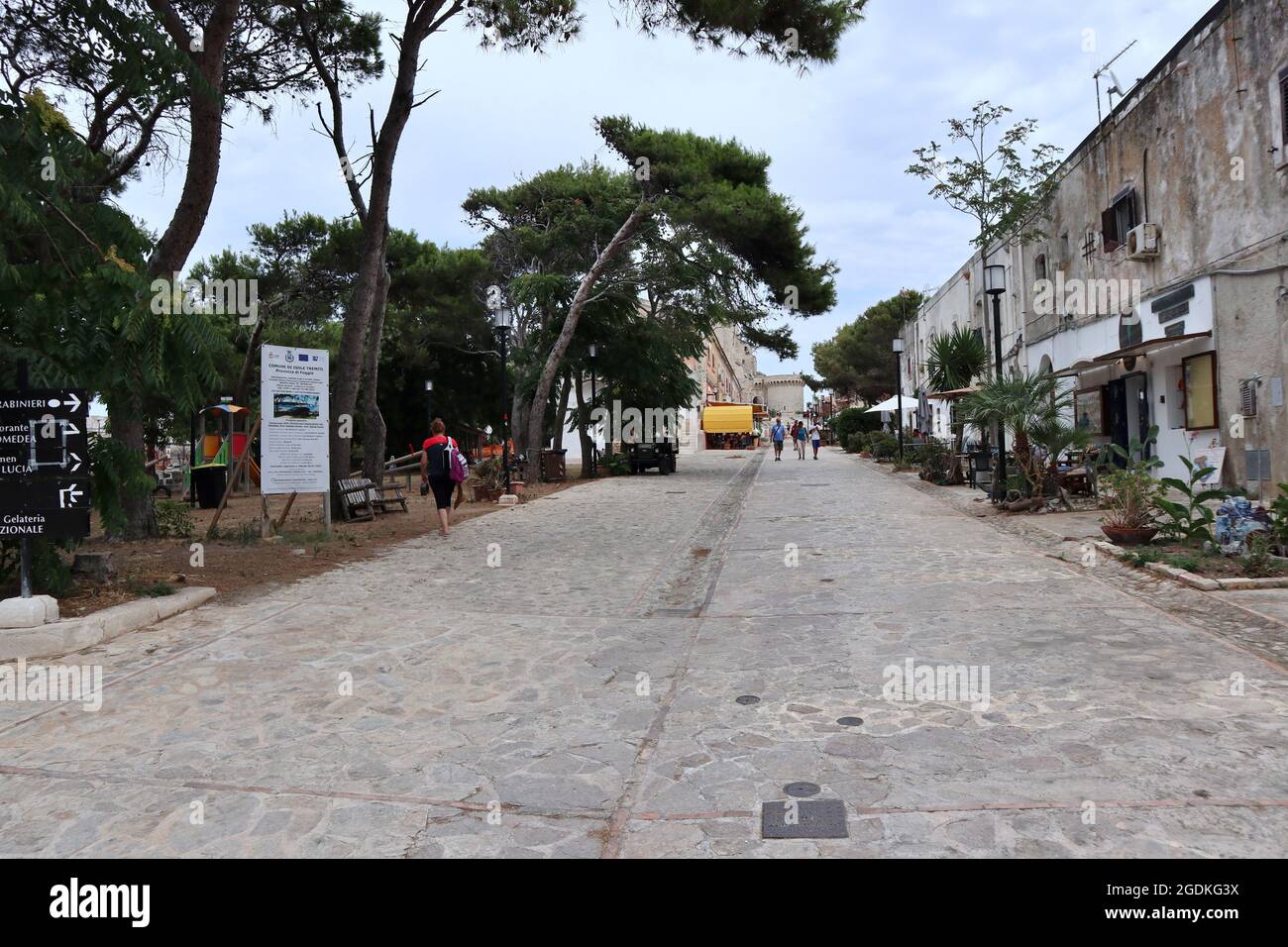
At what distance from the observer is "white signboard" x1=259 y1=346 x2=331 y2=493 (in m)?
11.2

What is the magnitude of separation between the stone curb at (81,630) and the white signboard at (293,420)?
147 inches

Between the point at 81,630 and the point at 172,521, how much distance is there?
6.82 meters

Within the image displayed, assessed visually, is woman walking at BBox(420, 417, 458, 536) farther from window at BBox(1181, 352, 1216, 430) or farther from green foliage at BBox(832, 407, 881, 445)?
green foliage at BBox(832, 407, 881, 445)

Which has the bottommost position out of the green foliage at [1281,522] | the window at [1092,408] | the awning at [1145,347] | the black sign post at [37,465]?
the green foliage at [1281,522]

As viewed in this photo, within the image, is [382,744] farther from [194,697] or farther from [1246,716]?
[1246,716]

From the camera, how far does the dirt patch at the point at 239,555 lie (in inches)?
317

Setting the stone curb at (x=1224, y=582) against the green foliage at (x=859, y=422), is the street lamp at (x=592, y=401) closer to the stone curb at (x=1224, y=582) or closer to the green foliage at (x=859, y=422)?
the stone curb at (x=1224, y=582)

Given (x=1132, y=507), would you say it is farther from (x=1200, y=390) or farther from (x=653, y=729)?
(x=653, y=729)

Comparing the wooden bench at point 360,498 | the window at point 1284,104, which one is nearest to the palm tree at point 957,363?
the window at point 1284,104

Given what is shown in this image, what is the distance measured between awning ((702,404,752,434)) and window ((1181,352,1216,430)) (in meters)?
42.2

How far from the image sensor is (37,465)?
266 inches

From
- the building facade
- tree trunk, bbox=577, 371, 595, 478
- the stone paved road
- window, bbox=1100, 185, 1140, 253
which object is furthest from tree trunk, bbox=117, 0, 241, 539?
tree trunk, bbox=577, 371, 595, 478

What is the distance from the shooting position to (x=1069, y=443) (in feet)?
44.0

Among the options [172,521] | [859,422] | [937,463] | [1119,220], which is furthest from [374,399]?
[859,422]
